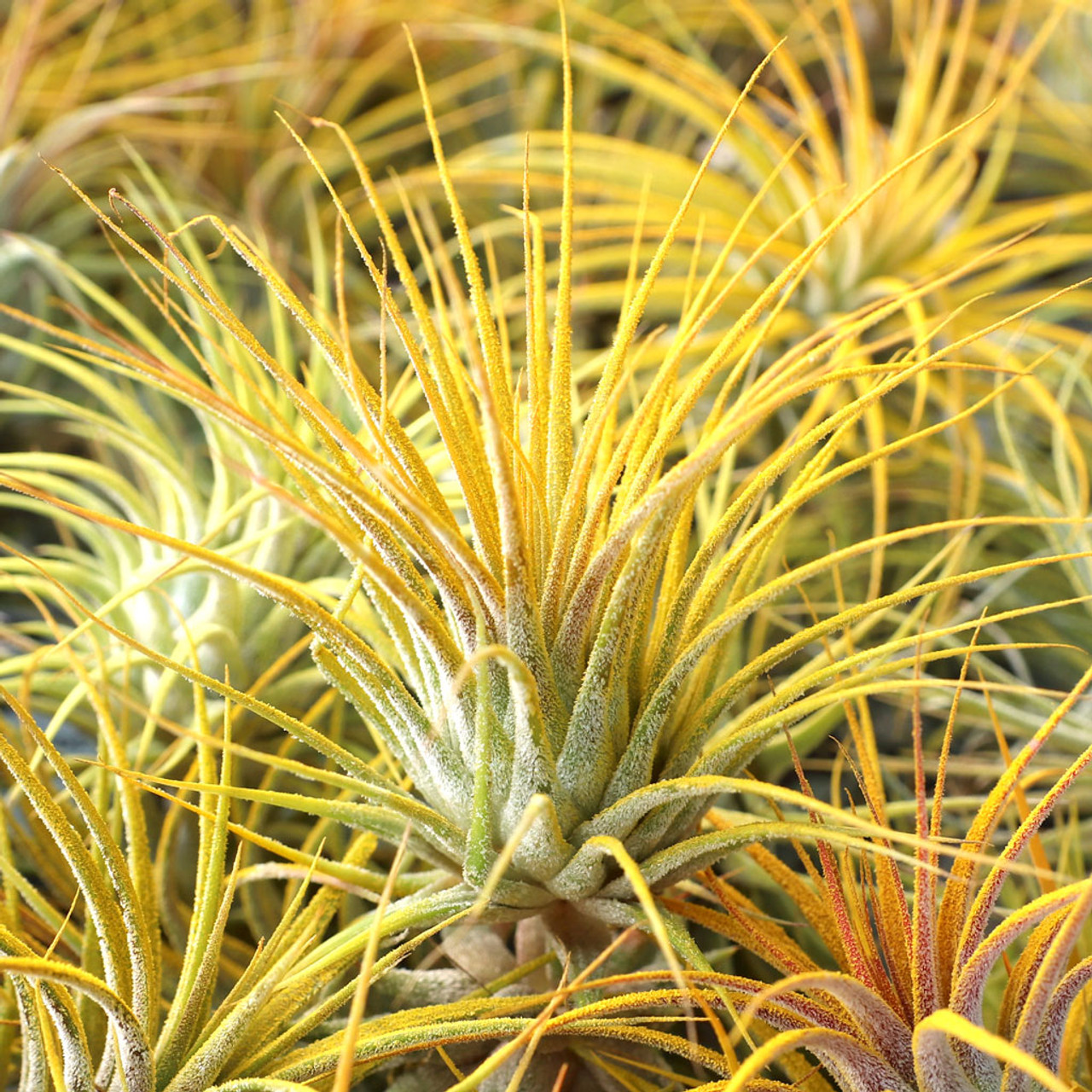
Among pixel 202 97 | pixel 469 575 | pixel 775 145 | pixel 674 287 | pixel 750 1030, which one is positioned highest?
pixel 202 97

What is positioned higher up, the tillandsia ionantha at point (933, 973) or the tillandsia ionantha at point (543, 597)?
the tillandsia ionantha at point (543, 597)

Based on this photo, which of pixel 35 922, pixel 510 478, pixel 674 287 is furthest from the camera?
pixel 674 287

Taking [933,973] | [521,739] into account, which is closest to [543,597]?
[521,739]

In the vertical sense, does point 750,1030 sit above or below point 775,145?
below

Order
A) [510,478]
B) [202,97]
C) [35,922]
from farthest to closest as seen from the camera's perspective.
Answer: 1. [202,97]
2. [35,922]
3. [510,478]

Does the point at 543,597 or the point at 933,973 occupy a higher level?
the point at 543,597

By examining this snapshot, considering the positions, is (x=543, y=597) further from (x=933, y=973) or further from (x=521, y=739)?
(x=933, y=973)

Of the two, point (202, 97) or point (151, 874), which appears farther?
point (202, 97)

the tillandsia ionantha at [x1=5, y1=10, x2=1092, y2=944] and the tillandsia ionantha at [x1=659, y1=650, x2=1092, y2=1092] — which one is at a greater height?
the tillandsia ionantha at [x1=5, y1=10, x2=1092, y2=944]

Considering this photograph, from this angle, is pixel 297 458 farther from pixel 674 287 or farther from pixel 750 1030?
pixel 674 287

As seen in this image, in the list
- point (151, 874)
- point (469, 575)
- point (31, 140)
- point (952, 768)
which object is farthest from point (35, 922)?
point (31, 140)
